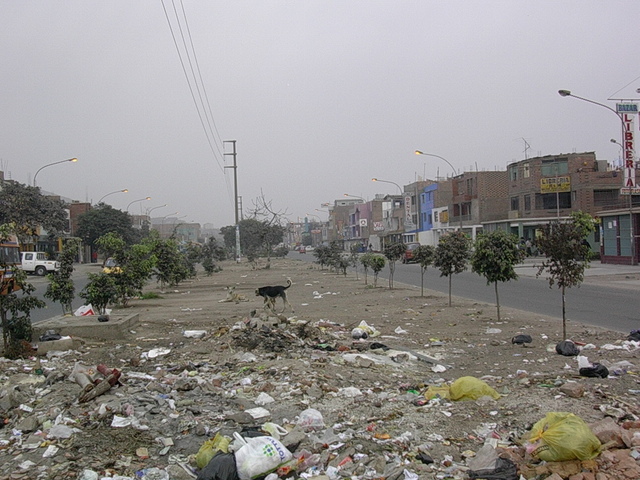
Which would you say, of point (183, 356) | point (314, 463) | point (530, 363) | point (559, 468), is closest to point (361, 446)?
point (314, 463)

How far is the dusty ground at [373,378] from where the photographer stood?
19.5 feet

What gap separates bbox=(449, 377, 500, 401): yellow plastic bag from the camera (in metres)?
6.93

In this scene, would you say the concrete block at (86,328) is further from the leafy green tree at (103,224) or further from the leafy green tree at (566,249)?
the leafy green tree at (103,224)

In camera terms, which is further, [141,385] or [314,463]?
[141,385]

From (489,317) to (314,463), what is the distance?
1099 cm

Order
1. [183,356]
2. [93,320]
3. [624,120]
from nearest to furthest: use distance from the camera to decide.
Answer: [183,356]
[93,320]
[624,120]

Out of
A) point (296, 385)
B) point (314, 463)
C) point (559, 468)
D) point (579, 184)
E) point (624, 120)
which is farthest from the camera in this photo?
point (579, 184)

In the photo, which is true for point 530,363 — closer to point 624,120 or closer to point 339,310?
point 339,310

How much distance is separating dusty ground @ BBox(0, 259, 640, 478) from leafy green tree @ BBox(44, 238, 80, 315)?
217 centimetres

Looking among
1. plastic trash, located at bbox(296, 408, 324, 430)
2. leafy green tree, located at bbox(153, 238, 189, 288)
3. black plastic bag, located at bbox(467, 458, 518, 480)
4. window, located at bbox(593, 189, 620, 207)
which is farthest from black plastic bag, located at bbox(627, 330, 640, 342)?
window, located at bbox(593, 189, 620, 207)

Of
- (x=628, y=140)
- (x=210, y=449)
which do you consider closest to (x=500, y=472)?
(x=210, y=449)

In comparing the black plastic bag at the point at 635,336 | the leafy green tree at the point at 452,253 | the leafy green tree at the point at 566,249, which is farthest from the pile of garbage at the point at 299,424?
the leafy green tree at the point at 452,253

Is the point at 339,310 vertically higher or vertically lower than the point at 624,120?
lower

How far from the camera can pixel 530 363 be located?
9289 mm
